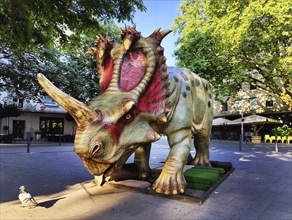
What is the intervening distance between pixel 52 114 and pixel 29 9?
81.7 ft

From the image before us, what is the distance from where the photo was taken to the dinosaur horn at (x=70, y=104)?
2471 mm

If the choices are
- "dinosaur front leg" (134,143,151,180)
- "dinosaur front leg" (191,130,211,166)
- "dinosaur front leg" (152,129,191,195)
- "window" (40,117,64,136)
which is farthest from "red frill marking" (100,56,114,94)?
"window" (40,117,64,136)

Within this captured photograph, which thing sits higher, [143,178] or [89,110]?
[89,110]

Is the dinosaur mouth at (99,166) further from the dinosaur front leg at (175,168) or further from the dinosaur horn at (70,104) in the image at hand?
the dinosaur front leg at (175,168)

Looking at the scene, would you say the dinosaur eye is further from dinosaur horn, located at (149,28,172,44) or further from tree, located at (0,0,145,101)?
tree, located at (0,0,145,101)

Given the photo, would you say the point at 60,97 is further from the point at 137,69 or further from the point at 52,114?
the point at 52,114

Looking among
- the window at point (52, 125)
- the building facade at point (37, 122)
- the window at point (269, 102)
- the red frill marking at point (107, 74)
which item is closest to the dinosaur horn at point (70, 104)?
the red frill marking at point (107, 74)

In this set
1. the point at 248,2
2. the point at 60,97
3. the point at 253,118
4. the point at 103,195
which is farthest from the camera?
the point at 253,118

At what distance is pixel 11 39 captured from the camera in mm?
5242

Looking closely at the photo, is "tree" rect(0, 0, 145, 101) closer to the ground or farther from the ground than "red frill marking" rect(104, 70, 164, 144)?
farther from the ground

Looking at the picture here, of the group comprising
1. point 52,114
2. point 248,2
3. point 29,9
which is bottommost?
point 52,114

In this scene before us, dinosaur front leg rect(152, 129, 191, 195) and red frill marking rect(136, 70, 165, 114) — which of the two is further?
dinosaur front leg rect(152, 129, 191, 195)

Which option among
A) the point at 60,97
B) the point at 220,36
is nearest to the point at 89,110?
the point at 60,97

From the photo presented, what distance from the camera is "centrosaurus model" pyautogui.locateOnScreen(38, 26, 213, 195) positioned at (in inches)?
103
